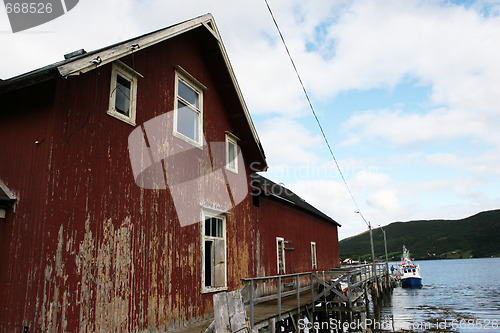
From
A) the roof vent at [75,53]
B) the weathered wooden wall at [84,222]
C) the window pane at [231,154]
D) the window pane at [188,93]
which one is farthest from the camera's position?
the window pane at [231,154]

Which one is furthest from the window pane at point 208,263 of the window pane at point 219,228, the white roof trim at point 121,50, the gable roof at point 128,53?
the white roof trim at point 121,50

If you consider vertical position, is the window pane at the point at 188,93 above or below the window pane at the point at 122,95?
above

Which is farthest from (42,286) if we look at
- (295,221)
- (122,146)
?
(295,221)

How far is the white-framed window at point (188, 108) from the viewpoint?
396 inches

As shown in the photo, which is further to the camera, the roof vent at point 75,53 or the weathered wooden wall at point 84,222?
the roof vent at point 75,53

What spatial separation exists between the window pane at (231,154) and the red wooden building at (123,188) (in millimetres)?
188

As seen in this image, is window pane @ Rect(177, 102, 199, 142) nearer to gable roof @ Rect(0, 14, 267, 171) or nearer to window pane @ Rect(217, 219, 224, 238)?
gable roof @ Rect(0, 14, 267, 171)

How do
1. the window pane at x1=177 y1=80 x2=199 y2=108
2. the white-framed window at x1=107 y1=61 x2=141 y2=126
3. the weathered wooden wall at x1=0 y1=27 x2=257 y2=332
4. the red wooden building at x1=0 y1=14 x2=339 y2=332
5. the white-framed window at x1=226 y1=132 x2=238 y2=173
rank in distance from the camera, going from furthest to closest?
the white-framed window at x1=226 y1=132 x2=238 y2=173, the window pane at x1=177 y1=80 x2=199 y2=108, the white-framed window at x1=107 y1=61 x2=141 y2=126, the red wooden building at x1=0 y1=14 x2=339 y2=332, the weathered wooden wall at x1=0 y1=27 x2=257 y2=332

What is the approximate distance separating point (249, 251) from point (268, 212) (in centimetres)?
409

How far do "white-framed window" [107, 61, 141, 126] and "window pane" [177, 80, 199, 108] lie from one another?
188 centimetres

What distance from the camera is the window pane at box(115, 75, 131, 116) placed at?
809 centimetres

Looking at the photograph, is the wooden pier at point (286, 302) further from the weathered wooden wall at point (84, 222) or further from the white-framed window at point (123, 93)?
the white-framed window at point (123, 93)

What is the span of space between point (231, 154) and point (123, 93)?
5.24m

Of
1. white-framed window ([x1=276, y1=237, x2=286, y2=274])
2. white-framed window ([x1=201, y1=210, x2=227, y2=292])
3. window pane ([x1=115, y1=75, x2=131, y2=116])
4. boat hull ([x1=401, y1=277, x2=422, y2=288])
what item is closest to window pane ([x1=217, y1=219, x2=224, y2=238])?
white-framed window ([x1=201, y1=210, x2=227, y2=292])
